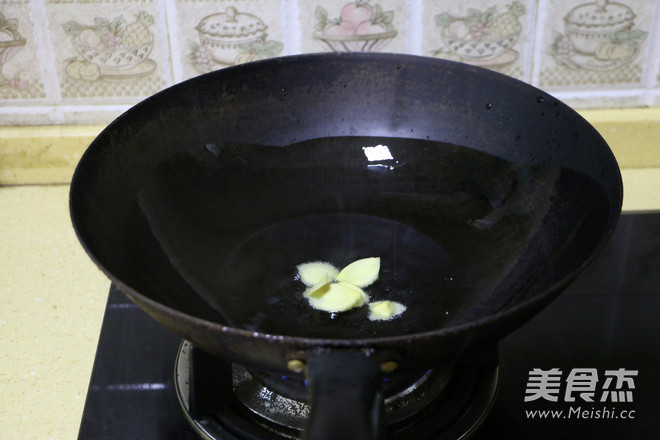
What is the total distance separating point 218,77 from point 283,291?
214 mm

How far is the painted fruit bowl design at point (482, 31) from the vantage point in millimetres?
885

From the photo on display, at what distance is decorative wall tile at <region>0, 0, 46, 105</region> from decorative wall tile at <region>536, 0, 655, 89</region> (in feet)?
2.06

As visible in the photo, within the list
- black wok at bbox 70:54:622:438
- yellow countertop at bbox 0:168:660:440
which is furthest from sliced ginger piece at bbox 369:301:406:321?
yellow countertop at bbox 0:168:660:440

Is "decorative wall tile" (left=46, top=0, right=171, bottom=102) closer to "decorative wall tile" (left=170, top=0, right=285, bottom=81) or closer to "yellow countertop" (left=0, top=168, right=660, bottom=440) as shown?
"decorative wall tile" (left=170, top=0, right=285, bottom=81)

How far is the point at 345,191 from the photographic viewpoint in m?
0.71

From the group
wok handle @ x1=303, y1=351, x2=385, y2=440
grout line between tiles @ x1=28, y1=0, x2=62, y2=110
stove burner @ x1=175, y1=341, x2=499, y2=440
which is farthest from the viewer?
grout line between tiles @ x1=28, y1=0, x2=62, y2=110

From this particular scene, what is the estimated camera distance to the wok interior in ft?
1.88

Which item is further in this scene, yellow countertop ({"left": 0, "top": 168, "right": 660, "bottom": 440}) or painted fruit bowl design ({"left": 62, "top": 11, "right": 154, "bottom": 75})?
painted fruit bowl design ({"left": 62, "top": 11, "right": 154, "bottom": 75})

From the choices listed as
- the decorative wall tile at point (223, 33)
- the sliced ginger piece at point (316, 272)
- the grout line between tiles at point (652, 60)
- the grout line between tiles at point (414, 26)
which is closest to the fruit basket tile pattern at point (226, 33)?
the decorative wall tile at point (223, 33)

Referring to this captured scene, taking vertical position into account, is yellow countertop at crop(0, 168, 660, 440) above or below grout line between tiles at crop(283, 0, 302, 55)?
below

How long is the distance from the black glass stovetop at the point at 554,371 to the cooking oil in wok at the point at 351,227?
10 cm

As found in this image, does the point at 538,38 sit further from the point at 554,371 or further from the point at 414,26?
the point at 554,371

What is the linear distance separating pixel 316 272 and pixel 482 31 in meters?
0.44

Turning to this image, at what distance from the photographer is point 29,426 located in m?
0.62
